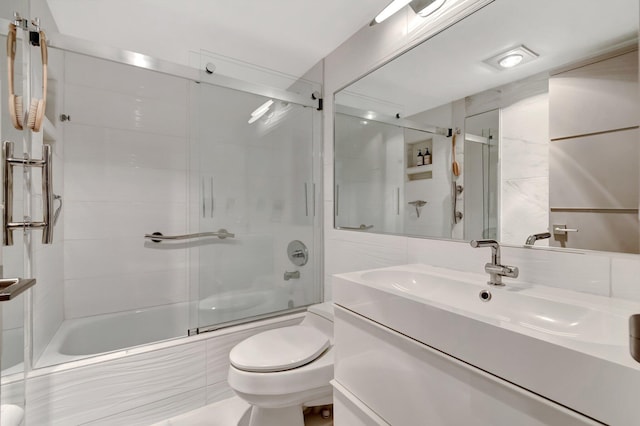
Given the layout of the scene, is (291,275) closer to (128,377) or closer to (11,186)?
(128,377)

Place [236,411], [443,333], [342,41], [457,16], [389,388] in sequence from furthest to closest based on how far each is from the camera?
[342,41] < [236,411] < [457,16] < [389,388] < [443,333]

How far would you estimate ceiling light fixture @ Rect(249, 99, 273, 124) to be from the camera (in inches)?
74.3

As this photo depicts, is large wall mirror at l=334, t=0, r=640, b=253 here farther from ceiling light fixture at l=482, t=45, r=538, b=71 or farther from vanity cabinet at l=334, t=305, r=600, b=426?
vanity cabinet at l=334, t=305, r=600, b=426

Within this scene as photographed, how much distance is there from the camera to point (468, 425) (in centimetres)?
65

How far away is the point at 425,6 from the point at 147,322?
8.86 feet

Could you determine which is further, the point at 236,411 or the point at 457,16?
the point at 236,411

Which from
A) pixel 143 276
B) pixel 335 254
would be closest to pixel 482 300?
pixel 335 254

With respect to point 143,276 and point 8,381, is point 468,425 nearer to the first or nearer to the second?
point 8,381

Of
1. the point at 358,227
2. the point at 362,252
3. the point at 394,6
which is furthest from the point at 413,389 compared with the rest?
the point at 394,6

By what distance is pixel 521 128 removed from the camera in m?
1.04

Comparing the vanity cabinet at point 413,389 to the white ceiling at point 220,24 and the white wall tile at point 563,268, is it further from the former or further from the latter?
the white ceiling at point 220,24

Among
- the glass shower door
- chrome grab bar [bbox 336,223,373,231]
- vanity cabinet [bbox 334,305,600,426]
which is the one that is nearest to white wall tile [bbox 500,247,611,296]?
vanity cabinet [bbox 334,305,600,426]

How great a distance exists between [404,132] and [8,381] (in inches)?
75.5

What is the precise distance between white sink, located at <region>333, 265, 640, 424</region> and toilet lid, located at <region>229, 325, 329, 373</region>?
39 centimetres
